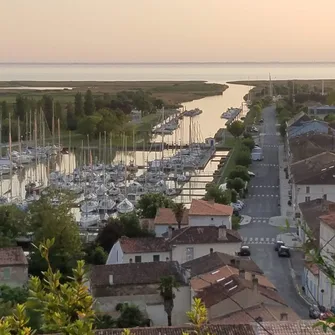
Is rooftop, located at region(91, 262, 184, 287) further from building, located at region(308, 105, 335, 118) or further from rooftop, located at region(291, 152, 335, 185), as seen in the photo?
building, located at region(308, 105, 335, 118)

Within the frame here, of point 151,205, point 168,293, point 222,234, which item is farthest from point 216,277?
point 151,205

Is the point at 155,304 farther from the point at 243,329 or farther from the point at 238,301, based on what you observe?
the point at 243,329

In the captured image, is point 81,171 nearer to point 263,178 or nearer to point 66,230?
point 263,178

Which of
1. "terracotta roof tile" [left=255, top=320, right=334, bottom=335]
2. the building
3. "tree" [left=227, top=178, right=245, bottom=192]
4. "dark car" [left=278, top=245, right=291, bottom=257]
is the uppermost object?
the building

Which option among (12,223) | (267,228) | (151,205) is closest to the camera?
(12,223)

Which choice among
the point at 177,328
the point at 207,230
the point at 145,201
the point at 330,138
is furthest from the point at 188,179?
the point at 177,328

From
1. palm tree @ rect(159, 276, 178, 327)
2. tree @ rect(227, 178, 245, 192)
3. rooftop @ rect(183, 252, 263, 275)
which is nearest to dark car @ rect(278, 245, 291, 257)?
rooftop @ rect(183, 252, 263, 275)
